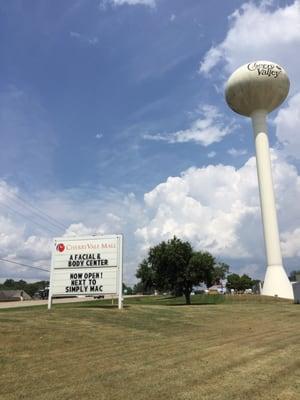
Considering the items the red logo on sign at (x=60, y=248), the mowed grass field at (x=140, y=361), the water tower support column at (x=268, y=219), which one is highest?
the water tower support column at (x=268, y=219)

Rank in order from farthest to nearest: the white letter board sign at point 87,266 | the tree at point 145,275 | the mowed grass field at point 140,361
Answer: the tree at point 145,275, the white letter board sign at point 87,266, the mowed grass field at point 140,361

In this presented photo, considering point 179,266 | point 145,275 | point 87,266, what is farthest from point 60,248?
point 145,275

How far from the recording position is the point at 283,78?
52656mm

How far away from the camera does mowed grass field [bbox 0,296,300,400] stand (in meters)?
7.85

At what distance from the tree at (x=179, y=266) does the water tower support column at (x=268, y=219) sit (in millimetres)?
6670

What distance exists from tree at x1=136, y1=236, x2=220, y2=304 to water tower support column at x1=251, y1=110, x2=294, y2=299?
21.9 ft

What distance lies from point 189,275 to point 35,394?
135 ft

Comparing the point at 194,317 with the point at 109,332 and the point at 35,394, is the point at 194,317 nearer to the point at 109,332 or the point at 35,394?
the point at 109,332

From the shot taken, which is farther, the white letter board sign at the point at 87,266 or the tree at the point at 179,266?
the tree at the point at 179,266

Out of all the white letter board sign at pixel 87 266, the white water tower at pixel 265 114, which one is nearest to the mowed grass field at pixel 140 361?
the white letter board sign at pixel 87 266

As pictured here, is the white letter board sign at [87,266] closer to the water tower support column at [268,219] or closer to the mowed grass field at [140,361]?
the mowed grass field at [140,361]

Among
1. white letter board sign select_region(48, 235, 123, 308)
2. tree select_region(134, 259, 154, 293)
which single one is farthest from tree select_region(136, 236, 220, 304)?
white letter board sign select_region(48, 235, 123, 308)

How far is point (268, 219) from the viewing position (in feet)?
165

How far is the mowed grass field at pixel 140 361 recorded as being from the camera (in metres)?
7.85
